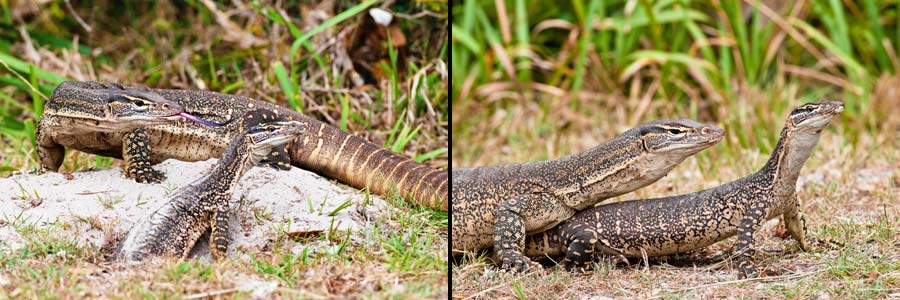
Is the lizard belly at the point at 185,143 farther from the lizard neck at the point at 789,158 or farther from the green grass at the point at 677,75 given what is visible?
the green grass at the point at 677,75

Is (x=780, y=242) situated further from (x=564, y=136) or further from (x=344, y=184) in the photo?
(x=564, y=136)

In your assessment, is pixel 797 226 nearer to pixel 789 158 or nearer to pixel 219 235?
pixel 789 158

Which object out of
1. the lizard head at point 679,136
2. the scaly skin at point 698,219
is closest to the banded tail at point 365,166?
the scaly skin at point 698,219

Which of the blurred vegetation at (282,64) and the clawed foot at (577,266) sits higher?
the blurred vegetation at (282,64)

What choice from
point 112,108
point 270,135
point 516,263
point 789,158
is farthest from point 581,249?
point 112,108

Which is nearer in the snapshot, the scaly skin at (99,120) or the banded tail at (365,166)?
the scaly skin at (99,120)

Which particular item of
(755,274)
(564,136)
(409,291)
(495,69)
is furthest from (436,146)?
(495,69)

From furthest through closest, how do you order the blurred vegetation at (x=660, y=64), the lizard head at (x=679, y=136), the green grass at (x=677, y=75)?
the blurred vegetation at (x=660, y=64) < the green grass at (x=677, y=75) < the lizard head at (x=679, y=136)
